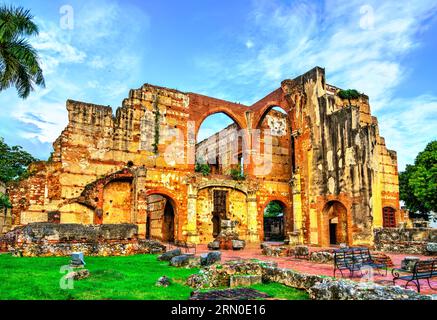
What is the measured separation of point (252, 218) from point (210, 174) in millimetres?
4552

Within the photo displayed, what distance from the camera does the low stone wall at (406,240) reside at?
14.4 metres

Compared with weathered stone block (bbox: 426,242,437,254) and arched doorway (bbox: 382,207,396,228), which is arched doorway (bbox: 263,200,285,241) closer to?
arched doorway (bbox: 382,207,396,228)

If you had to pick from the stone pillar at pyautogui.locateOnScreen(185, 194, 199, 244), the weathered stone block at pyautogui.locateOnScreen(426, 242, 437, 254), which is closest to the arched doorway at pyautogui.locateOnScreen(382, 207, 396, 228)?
the stone pillar at pyautogui.locateOnScreen(185, 194, 199, 244)

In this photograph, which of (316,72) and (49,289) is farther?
(316,72)

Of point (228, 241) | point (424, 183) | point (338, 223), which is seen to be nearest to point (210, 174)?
point (228, 241)

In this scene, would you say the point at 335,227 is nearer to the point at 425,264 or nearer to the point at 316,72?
the point at 316,72

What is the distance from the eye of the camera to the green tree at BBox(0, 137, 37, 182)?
106 ft

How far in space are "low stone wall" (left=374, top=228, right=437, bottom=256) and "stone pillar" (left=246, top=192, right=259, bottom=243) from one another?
10.4 m

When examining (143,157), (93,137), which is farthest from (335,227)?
(93,137)

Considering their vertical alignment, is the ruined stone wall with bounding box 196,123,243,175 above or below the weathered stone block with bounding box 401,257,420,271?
above

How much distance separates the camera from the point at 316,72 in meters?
24.4

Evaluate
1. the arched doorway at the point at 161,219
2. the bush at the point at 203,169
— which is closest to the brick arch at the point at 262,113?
the bush at the point at 203,169
